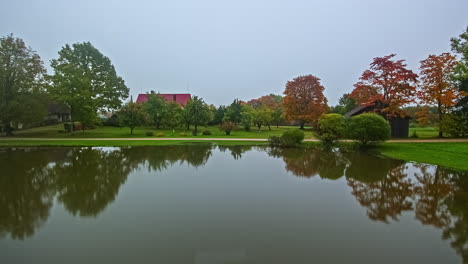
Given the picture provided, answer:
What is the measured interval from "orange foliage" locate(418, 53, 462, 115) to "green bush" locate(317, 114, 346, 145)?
11.6 meters

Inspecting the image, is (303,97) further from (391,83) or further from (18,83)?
(18,83)

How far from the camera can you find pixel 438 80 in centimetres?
2453

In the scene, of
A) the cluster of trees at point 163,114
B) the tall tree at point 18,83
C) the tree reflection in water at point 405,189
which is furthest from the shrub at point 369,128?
the tall tree at point 18,83

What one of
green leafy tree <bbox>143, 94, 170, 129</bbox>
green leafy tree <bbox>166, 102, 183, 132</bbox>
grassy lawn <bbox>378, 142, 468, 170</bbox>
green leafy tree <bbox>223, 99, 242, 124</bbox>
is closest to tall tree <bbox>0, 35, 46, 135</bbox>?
green leafy tree <bbox>143, 94, 170, 129</bbox>

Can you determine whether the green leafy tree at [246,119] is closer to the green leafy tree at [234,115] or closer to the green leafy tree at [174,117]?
the green leafy tree at [234,115]

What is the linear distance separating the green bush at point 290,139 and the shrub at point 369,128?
145 inches

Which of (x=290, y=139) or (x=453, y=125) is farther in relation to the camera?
(x=453, y=125)

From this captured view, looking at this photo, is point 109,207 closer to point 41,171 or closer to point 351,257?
point 351,257

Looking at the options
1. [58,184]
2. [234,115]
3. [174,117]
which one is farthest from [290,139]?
[234,115]

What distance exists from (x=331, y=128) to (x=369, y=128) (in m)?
2.45

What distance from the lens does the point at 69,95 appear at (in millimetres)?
27766

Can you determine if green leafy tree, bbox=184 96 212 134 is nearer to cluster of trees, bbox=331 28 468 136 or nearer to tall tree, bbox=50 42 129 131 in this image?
tall tree, bbox=50 42 129 131

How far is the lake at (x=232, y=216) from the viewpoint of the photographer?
175 inches

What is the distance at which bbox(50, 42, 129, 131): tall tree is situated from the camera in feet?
92.0
